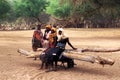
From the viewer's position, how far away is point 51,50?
49.3 ft

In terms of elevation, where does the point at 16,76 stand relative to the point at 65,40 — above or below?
below

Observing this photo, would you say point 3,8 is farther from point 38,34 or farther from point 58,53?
point 58,53

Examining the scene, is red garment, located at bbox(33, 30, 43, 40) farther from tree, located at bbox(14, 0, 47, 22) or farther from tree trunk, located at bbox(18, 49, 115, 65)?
tree, located at bbox(14, 0, 47, 22)

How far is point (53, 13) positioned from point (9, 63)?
57.6m

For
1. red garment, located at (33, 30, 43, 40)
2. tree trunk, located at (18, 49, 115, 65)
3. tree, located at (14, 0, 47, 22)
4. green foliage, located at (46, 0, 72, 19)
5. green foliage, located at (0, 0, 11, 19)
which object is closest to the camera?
tree trunk, located at (18, 49, 115, 65)

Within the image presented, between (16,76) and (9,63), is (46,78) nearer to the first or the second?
(16,76)

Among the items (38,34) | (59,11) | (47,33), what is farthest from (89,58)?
(59,11)

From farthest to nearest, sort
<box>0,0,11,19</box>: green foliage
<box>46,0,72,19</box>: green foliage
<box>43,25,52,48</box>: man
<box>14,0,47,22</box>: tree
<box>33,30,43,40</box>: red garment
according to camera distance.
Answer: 1. <box>14,0,47,22</box>: tree
2. <box>46,0,72,19</box>: green foliage
3. <box>0,0,11,19</box>: green foliage
4. <box>33,30,43,40</box>: red garment
5. <box>43,25,52,48</box>: man

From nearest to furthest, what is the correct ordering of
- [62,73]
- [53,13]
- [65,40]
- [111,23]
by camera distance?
[62,73]
[65,40]
[111,23]
[53,13]

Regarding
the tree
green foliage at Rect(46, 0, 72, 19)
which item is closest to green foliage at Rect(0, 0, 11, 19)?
the tree

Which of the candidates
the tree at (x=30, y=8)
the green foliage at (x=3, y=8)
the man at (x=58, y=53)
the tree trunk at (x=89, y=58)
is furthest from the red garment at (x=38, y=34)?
the tree at (x=30, y=8)

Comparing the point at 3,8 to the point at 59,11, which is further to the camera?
the point at 59,11

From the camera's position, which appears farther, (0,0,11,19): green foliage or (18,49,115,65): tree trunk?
(0,0,11,19): green foliage

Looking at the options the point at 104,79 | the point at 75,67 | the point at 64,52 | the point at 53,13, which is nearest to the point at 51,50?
the point at 64,52
